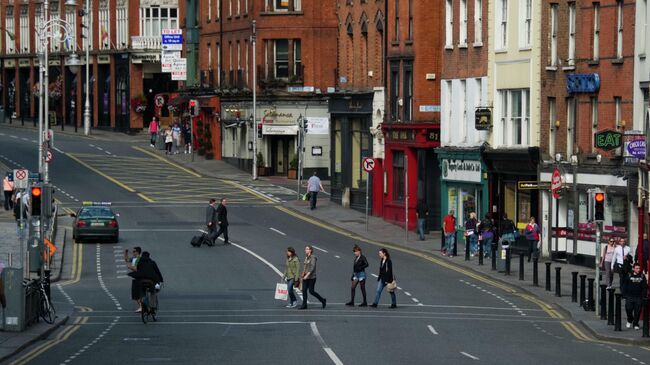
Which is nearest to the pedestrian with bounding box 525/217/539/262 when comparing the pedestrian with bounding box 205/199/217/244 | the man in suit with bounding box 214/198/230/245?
the man in suit with bounding box 214/198/230/245

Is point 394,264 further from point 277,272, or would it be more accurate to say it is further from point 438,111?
point 438,111

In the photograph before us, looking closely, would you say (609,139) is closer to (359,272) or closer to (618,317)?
(359,272)

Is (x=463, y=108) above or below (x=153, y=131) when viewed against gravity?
above

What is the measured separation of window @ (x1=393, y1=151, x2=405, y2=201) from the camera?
70562 millimetres

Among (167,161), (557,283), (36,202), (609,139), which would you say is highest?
(609,139)

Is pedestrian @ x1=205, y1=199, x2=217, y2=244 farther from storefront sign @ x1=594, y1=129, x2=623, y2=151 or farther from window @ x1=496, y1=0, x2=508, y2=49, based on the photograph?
storefront sign @ x1=594, y1=129, x2=623, y2=151

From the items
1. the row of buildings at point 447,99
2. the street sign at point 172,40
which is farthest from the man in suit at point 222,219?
the street sign at point 172,40

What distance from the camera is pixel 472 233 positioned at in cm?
5703

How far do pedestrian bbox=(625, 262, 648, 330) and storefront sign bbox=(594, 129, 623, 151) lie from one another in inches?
513

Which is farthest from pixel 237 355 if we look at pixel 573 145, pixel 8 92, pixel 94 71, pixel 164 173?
pixel 8 92

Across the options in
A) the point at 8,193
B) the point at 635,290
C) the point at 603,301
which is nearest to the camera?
the point at 635,290

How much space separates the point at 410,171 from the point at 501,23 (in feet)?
33.2

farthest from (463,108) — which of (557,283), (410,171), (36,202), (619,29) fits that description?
(36,202)

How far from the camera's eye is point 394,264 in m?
53.5
